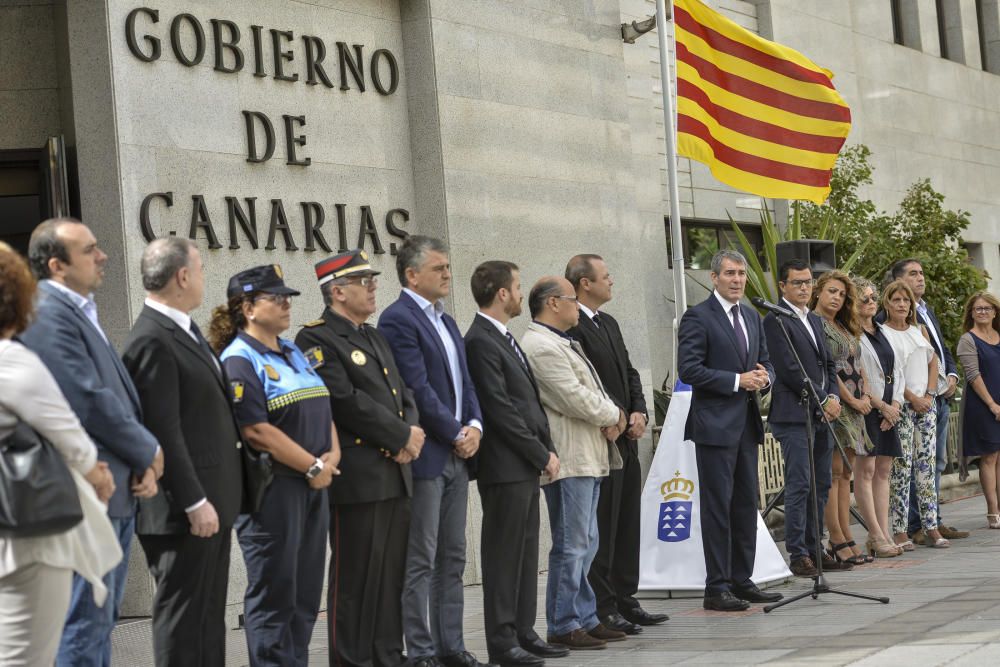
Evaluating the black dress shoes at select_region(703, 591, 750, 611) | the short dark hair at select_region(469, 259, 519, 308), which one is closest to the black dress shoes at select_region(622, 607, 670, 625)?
the black dress shoes at select_region(703, 591, 750, 611)

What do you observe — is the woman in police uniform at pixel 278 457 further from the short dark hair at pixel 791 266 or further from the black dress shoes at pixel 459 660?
the short dark hair at pixel 791 266

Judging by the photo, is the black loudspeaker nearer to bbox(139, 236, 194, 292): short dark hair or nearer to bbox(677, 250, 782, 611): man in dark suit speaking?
bbox(677, 250, 782, 611): man in dark suit speaking

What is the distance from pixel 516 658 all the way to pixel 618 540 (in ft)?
4.85

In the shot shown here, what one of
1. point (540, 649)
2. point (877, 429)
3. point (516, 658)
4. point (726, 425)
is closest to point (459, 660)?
point (516, 658)

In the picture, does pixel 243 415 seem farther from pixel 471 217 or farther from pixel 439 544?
pixel 471 217

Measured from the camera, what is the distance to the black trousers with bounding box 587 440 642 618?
327 inches

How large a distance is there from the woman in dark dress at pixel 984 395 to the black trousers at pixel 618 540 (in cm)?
495

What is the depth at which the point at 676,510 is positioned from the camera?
31.2ft

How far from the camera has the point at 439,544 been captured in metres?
7.27

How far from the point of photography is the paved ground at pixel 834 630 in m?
6.86

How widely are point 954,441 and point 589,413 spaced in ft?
32.0

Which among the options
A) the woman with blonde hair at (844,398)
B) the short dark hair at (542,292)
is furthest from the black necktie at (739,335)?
the woman with blonde hair at (844,398)

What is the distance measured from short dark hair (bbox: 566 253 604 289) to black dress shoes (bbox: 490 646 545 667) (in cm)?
225

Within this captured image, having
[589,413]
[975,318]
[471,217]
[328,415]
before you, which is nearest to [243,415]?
[328,415]
